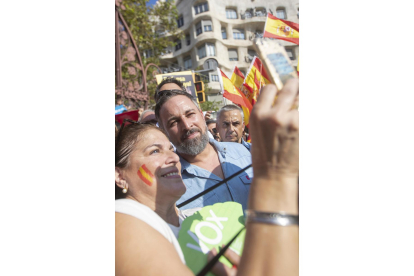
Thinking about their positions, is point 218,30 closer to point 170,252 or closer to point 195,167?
point 195,167

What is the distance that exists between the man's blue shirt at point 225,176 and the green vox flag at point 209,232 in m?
0.07

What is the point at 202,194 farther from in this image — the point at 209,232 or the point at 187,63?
the point at 187,63

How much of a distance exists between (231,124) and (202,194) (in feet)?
2.25

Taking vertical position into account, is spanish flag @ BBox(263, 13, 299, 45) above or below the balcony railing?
below

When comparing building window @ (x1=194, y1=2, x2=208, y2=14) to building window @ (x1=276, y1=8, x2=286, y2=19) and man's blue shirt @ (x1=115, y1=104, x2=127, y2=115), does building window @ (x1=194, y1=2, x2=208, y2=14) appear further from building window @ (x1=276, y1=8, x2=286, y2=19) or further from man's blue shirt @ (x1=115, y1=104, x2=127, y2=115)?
man's blue shirt @ (x1=115, y1=104, x2=127, y2=115)

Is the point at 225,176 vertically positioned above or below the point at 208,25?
below

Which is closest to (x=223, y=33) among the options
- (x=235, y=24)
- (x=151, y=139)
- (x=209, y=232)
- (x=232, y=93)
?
(x=235, y=24)

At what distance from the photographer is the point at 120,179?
3.45 ft

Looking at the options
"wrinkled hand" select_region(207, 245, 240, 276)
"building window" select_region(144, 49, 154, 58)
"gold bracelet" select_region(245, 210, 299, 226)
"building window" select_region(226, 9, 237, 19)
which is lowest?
"wrinkled hand" select_region(207, 245, 240, 276)

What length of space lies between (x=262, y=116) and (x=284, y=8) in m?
0.75

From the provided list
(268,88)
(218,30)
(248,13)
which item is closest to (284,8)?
(248,13)

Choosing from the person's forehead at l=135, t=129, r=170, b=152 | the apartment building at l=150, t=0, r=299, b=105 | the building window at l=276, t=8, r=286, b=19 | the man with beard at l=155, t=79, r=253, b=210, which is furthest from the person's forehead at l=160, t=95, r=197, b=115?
the building window at l=276, t=8, r=286, b=19

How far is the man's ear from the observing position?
3.42 feet

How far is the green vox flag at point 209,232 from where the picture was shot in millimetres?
919
